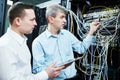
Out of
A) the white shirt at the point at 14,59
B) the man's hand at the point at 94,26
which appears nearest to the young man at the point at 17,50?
the white shirt at the point at 14,59

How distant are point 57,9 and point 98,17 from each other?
0.95 feet

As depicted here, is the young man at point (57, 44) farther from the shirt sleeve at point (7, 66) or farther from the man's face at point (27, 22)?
the shirt sleeve at point (7, 66)

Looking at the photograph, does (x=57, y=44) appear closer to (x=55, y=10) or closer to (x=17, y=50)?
(x=55, y=10)

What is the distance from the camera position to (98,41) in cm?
163

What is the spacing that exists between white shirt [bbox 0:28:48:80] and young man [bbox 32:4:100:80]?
0.36m

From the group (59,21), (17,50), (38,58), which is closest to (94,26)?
(59,21)

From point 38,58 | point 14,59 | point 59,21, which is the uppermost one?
point 59,21

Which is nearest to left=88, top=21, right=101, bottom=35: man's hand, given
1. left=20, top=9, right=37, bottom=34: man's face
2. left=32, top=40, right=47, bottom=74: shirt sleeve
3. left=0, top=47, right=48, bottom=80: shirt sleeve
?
left=32, top=40, right=47, bottom=74: shirt sleeve

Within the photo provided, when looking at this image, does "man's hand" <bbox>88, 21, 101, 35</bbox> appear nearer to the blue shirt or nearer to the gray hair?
the blue shirt

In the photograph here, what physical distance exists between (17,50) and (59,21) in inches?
21.4

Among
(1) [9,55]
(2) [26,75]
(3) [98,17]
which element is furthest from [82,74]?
(1) [9,55]

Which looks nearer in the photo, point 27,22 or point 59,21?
point 27,22

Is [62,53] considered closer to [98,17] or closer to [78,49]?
[78,49]

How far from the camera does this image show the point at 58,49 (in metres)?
1.65
